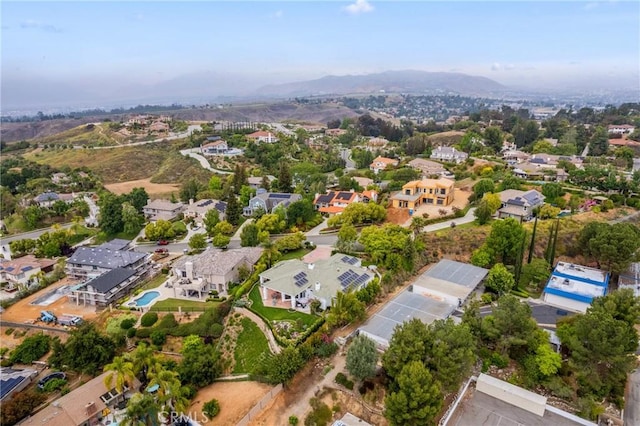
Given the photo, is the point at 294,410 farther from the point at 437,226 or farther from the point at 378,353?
the point at 437,226

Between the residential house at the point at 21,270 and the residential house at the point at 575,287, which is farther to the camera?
the residential house at the point at 21,270

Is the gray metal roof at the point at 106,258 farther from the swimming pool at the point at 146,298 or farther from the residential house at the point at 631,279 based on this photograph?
the residential house at the point at 631,279

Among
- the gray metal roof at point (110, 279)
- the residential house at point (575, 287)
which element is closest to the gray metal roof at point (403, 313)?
the residential house at point (575, 287)

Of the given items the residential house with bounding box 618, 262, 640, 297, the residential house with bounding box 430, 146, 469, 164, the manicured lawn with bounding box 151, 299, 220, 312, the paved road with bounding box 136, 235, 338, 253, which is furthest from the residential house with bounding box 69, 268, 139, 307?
the residential house with bounding box 430, 146, 469, 164

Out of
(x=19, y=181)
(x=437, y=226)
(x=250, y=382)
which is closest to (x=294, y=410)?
(x=250, y=382)

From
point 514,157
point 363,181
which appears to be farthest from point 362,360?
point 514,157

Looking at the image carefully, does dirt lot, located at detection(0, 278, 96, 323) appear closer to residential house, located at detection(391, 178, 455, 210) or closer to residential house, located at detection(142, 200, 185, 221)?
residential house, located at detection(142, 200, 185, 221)

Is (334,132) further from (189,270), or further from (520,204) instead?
(189,270)
